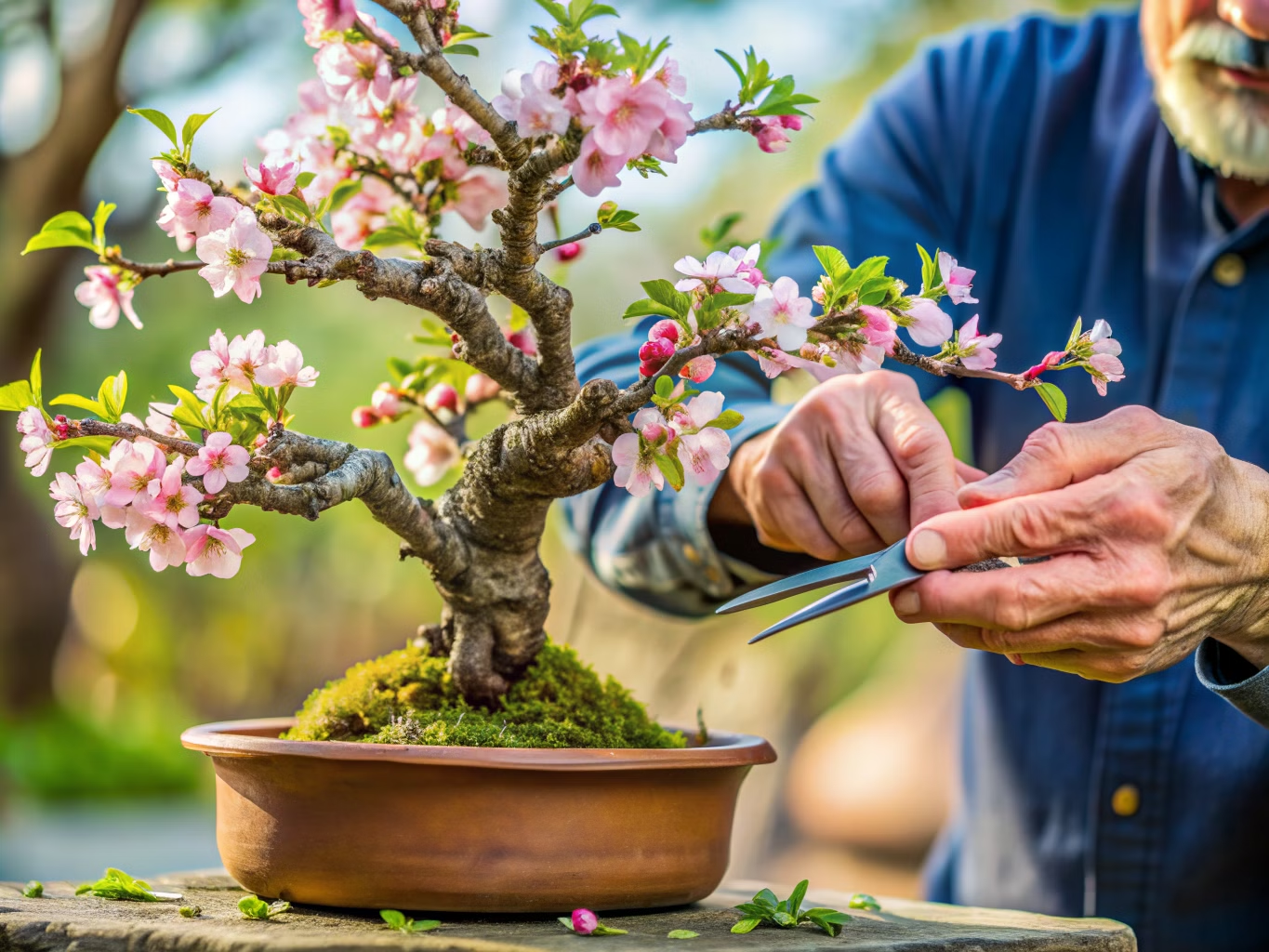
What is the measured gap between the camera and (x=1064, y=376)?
2.21 meters

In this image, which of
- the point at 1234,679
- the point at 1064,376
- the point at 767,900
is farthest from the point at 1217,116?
the point at 767,900

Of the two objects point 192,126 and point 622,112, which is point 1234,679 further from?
point 192,126

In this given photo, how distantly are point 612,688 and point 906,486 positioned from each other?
42cm

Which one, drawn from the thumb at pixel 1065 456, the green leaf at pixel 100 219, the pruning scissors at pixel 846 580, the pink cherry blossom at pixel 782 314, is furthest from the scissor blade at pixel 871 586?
the green leaf at pixel 100 219

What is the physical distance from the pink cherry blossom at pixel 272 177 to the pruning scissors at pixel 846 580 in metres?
0.57

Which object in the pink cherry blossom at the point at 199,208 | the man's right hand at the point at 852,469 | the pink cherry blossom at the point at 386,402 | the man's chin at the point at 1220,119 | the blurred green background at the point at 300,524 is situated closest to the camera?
the pink cherry blossom at the point at 199,208

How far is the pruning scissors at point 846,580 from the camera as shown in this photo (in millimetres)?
1038

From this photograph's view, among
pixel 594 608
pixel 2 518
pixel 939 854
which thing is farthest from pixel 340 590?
pixel 939 854

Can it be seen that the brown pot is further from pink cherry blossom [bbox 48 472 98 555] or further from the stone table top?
pink cherry blossom [bbox 48 472 98 555]

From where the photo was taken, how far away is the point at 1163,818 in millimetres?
1899

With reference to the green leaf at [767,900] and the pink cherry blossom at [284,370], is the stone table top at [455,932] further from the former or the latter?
the pink cherry blossom at [284,370]

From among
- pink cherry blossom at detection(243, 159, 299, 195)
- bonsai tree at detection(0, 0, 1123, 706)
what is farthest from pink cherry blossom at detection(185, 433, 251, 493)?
pink cherry blossom at detection(243, 159, 299, 195)

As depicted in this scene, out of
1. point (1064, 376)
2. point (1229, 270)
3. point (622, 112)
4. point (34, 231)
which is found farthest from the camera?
point (34, 231)

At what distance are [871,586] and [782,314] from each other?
0.25m
